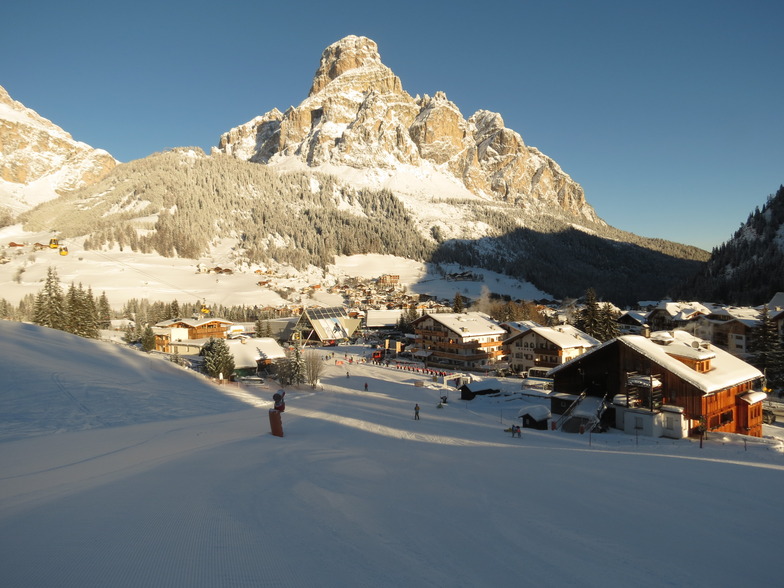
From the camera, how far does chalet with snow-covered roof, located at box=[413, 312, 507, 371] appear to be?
56844 mm

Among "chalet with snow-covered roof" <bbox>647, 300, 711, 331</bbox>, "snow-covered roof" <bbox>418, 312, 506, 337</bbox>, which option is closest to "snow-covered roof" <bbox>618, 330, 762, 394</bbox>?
"snow-covered roof" <bbox>418, 312, 506, 337</bbox>

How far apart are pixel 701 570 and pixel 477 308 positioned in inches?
4226

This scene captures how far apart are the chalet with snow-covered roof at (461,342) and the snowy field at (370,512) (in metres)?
39.0

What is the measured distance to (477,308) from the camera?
112 meters

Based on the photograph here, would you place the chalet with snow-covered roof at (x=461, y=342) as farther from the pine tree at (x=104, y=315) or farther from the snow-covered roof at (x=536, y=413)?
the pine tree at (x=104, y=315)

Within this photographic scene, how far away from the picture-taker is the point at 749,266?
10600 centimetres

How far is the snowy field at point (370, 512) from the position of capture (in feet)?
18.4

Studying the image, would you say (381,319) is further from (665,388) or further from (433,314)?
(665,388)

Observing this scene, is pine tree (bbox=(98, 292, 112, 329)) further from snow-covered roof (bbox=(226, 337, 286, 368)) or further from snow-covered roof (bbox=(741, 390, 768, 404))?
snow-covered roof (bbox=(741, 390, 768, 404))

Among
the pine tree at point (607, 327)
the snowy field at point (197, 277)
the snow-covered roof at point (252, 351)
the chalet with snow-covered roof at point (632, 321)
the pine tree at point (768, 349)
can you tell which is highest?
the snowy field at point (197, 277)

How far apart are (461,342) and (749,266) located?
90.5 m

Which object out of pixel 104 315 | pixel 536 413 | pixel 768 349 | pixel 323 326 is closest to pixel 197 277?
pixel 104 315

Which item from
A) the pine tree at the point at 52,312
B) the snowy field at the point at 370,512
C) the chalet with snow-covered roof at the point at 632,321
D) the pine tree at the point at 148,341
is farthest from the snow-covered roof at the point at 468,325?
the pine tree at the point at 52,312

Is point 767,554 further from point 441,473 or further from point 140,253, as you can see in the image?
point 140,253
